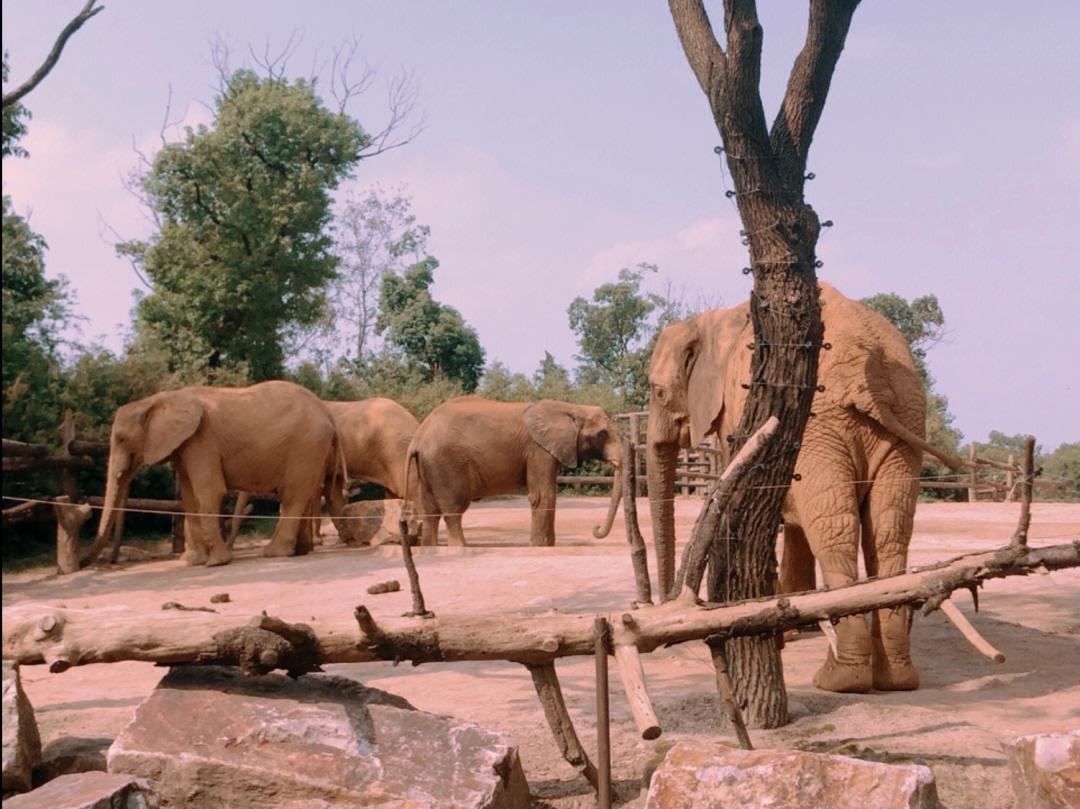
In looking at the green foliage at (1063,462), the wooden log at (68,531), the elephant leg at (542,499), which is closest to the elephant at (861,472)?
the elephant leg at (542,499)

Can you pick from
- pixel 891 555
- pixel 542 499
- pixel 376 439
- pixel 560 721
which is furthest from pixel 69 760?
pixel 376 439

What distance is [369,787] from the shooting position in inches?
186

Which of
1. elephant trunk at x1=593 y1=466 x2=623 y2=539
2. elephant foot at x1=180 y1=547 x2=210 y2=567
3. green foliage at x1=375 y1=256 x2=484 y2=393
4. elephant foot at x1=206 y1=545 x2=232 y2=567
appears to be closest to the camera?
elephant trunk at x1=593 y1=466 x2=623 y2=539

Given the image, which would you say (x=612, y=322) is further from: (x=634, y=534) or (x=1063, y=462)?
(x=634, y=534)

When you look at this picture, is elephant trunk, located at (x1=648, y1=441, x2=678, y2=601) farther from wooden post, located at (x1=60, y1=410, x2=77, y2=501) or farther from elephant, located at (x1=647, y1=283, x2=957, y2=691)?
wooden post, located at (x1=60, y1=410, x2=77, y2=501)

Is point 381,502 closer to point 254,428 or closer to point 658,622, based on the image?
point 254,428

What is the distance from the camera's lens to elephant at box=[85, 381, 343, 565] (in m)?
14.6

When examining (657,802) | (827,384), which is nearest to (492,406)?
(827,384)

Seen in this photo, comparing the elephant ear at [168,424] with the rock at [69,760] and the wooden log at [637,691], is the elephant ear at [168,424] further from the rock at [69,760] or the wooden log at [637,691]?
the wooden log at [637,691]

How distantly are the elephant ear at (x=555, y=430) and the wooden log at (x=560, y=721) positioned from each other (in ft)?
35.3

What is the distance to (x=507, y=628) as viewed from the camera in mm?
5066

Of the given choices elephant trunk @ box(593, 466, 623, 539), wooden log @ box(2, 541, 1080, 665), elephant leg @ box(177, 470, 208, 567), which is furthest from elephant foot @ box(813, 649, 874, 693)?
elephant leg @ box(177, 470, 208, 567)

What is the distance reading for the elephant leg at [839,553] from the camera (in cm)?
656

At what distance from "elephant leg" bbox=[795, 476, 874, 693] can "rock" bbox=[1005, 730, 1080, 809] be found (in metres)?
2.01
